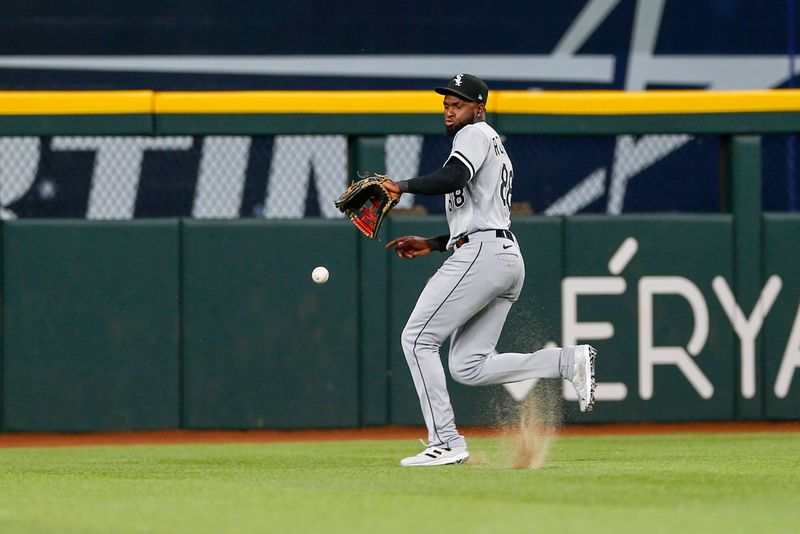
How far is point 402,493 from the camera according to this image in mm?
4938

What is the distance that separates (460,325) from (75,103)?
387 cm

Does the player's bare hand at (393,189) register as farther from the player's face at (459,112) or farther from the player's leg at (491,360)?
the player's leg at (491,360)

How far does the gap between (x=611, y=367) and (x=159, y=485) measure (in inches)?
169

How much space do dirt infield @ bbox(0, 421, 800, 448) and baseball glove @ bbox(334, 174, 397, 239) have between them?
2.88 m

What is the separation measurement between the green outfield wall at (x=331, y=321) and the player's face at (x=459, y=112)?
9.00 feet

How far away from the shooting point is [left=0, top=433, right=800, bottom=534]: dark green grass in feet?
13.7

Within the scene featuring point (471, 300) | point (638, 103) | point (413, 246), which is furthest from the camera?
point (638, 103)

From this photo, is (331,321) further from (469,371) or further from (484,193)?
(484,193)

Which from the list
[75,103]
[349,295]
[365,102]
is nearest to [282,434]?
[349,295]

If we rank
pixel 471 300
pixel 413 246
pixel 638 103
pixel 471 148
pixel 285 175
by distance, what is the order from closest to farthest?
pixel 471 148, pixel 471 300, pixel 413 246, pixel 638 103, pixel 285 175

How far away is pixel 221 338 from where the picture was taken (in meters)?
8.80

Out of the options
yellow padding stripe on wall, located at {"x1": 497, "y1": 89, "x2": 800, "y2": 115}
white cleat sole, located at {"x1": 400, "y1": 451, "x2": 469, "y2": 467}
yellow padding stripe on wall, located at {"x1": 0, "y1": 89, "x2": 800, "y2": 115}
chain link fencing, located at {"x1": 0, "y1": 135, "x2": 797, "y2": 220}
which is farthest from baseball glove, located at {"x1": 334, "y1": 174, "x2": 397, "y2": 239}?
chain link fencing, located at {"x1": 0, "y1": 135, "x2": 797, "y2": 220}
